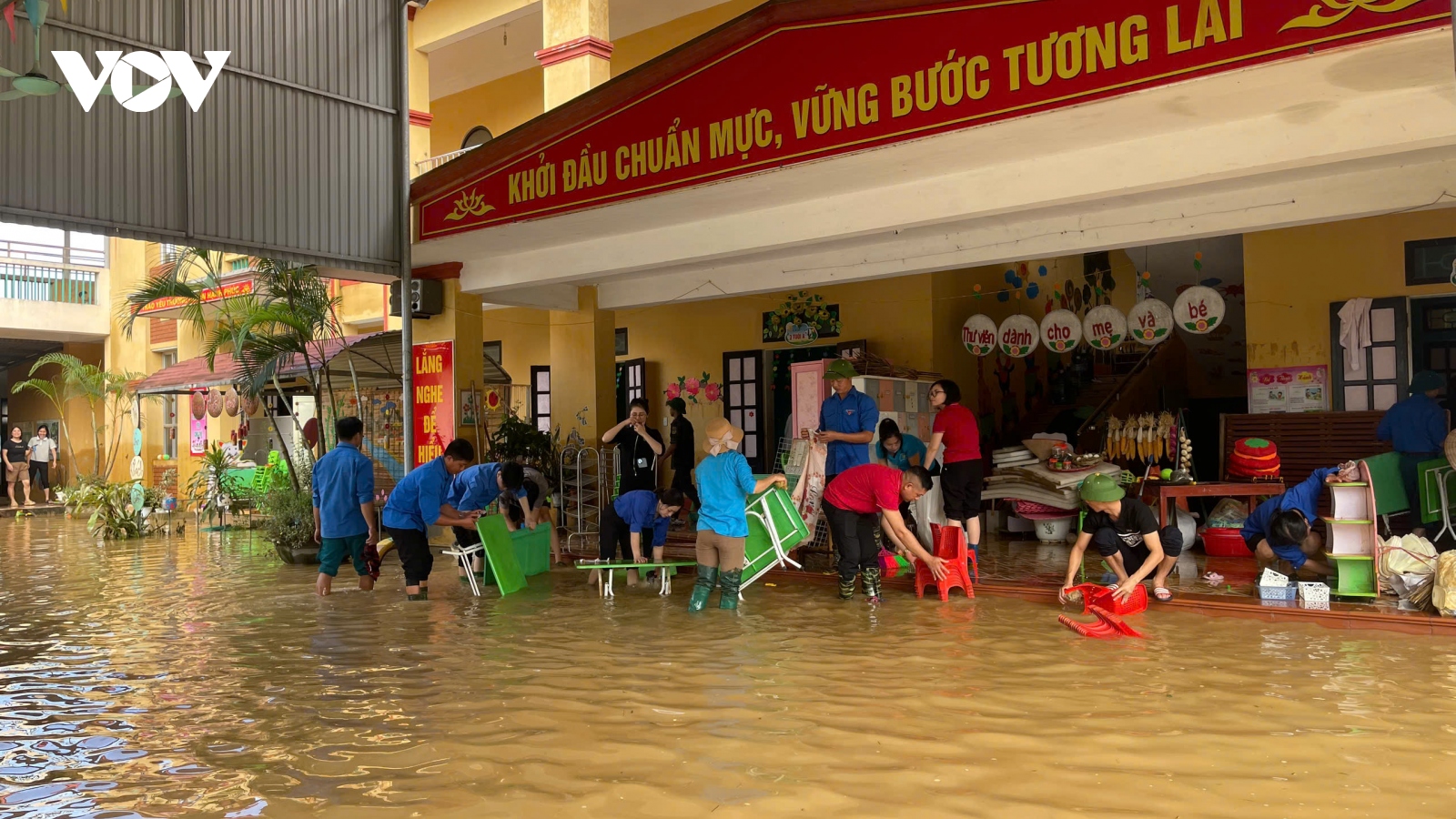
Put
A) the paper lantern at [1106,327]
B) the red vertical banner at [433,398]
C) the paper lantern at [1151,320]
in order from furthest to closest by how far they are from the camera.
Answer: the red vertical banner at [433,398]
the paper lantern at [1106,327]
the paper lantern at [1151,320]

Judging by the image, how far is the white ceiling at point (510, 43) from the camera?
14.1 meters

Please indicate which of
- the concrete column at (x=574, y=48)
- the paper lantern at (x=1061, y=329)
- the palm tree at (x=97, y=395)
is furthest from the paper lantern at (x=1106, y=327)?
the palm tree at (x=97, y=395)

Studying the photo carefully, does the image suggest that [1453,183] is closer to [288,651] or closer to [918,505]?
[918,505]

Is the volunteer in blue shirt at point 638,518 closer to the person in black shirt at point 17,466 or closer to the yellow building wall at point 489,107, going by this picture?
the yellow building wall at point 489,107

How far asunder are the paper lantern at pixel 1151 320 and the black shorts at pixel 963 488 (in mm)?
3276

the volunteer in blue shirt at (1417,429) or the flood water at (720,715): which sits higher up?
the volunteer in blue shirt at (1417,429)

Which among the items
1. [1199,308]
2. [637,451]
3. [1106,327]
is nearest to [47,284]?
[637,451]

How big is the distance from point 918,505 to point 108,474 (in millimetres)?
19592

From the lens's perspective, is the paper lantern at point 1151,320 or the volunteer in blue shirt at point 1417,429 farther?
the paper lantern at point 1151,320

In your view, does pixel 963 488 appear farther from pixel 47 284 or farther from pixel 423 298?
pixel 47 284

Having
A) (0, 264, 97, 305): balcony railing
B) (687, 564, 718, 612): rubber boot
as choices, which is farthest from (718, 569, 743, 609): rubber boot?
(0, 264, 97, 305): balcony railing

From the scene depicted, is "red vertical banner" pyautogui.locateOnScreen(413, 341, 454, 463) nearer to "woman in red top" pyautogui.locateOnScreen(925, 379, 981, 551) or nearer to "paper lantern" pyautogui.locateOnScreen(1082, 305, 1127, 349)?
"woman in red top" pyautogui.locateOnScreen(925, 379, 981, 551)

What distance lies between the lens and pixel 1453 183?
727 cm

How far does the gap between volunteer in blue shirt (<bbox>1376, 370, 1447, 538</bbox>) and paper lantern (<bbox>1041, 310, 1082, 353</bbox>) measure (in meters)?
3.33
